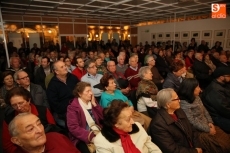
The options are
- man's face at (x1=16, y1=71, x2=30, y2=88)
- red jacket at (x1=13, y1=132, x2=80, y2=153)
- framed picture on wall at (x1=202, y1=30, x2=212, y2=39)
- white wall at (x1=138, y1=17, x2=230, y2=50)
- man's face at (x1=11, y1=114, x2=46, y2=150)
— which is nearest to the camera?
man's face at (x1=11, y1=114, x2=46, y2=150)

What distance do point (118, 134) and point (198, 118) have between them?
54.2 inches

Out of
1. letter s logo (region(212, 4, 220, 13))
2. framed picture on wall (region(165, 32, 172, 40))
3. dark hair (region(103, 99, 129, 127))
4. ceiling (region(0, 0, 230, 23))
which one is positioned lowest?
dark hair (region(103, 99, 129, 127))

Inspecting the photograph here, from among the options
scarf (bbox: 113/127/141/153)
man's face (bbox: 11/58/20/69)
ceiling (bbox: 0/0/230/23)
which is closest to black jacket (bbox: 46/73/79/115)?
scarf (bbox: 113/127/141/153)

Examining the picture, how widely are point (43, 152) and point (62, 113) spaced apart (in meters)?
1.20

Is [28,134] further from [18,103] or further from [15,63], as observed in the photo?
[15,63]

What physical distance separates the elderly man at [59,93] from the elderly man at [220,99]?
7.97 feet

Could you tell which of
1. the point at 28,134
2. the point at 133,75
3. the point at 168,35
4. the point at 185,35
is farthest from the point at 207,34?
the point at 28,134

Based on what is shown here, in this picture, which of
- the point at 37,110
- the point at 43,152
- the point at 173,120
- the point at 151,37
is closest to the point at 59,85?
the point at 37,110

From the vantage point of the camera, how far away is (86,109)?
82.3 inches

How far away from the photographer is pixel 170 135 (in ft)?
5.93

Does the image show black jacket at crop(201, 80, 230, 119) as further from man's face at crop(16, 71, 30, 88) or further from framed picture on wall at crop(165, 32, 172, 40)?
framed picture on wall at crop(165, 32, 172, 40)

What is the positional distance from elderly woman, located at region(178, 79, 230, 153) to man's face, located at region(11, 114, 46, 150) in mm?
1907

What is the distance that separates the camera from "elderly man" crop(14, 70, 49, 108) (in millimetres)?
2592

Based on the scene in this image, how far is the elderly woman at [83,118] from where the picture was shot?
6.21ft
